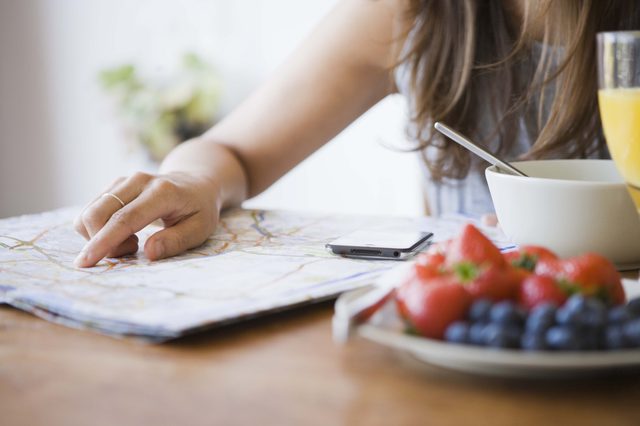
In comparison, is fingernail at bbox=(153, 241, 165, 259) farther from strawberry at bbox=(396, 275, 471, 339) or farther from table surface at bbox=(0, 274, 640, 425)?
strawberry at bbox=(396, 275, 471, 339)

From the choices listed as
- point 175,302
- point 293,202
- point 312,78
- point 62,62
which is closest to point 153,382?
point 175,302

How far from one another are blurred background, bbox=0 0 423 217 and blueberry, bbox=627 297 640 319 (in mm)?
2129

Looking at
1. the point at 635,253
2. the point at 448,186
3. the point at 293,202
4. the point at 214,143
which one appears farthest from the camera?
the point at 293,202

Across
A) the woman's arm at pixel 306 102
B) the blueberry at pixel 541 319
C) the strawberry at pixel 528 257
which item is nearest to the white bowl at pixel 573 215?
the strawberry at pixel 528 257

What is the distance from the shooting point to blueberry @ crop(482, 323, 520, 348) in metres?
0.43

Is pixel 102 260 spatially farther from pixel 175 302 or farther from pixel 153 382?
pixel 153 382

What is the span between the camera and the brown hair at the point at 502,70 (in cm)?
104

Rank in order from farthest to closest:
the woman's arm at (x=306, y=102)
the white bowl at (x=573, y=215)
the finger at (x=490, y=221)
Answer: the woman's arm at (x=306, y=102) < the finger at (x=490, y=221) < the white bowl at (x=573, y=215)

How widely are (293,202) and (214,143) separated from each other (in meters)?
1.73

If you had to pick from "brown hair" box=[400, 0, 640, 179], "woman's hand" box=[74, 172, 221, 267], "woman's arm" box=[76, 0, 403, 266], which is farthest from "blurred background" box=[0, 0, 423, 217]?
"woman's hand" box=[74, 172, 221, 267]

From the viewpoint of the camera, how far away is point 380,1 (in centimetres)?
130

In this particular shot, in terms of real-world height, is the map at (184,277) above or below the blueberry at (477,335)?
below

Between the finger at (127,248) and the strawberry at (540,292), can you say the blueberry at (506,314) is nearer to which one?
the strawberry at (540,292)

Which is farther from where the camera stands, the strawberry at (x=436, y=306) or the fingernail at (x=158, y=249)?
the fingernail at (x=158, y=249)
